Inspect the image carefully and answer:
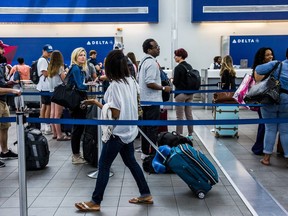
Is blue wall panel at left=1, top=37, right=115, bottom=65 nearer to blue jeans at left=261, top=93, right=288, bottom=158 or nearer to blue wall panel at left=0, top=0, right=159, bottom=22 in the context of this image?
blue wall panel at left=0, top=0, right=159, bottom=22

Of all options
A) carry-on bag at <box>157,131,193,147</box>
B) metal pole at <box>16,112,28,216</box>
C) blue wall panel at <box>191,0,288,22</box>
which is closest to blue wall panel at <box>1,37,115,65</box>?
blue wall panel at <box>191,0,288,22</box>

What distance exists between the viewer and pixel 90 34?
12.7 metres

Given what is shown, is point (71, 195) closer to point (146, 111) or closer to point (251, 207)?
point (146, 111)

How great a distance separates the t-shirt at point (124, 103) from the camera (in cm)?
330

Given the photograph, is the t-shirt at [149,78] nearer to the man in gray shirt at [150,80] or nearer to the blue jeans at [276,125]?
the man in gray shirt at [150,80]

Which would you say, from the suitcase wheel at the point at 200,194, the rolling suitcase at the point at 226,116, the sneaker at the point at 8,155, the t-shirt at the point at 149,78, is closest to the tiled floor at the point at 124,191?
the suitcase wheel at the point at 200,194

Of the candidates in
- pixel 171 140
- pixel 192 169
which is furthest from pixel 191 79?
pixel 192 169

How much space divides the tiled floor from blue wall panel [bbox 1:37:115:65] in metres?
7.26

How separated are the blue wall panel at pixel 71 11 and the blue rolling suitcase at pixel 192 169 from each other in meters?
9.02

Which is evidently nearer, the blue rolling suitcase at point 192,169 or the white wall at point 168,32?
the blue rolling suitcase at point 192,169

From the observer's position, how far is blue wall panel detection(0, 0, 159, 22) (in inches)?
481

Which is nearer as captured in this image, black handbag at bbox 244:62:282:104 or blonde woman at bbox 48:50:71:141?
black handbag at bbox 244:62:282:104

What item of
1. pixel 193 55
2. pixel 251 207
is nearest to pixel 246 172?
pixel 251 207

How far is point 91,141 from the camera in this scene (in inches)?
195
